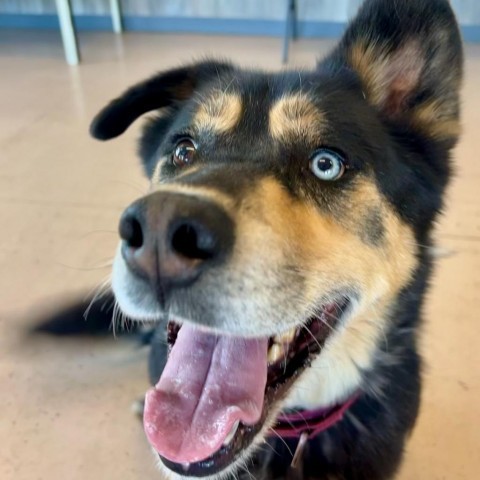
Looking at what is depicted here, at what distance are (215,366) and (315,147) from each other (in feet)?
1.45

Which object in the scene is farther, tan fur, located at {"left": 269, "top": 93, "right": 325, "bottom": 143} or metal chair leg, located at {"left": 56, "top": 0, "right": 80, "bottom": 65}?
metal chair leg, located at {"left": 56, "top": 0, "right": 80, "bottom": 65}

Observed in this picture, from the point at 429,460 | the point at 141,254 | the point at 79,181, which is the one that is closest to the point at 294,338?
the point at 141,254

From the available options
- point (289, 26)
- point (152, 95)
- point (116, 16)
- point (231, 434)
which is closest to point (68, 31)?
point (116, 16)

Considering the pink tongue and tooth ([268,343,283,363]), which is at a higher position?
tooth ([268,343,283,363])

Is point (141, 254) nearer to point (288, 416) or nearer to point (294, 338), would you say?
point (294, 338)

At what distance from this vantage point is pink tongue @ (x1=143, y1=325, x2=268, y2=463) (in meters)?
1.00

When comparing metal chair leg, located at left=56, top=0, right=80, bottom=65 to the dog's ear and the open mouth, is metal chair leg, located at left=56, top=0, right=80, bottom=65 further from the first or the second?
the open mouth

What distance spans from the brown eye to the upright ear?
39 cm

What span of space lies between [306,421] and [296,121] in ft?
2.05

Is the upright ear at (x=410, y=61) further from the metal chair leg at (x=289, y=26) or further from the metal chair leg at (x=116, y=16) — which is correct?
the metal chair leg at (x=116, y=16)

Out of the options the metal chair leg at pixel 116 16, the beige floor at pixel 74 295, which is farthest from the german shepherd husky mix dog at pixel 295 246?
the metal chair leg at pixel 116 16

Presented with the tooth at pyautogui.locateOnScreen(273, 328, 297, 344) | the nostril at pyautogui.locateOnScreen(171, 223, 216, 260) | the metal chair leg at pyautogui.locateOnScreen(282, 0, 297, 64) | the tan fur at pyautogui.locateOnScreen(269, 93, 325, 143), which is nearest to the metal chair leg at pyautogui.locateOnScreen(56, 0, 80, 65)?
the metal chair leg at pyautogui.locateOnScreen(282, 0, 297, 64)

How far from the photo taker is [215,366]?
1.08 metres

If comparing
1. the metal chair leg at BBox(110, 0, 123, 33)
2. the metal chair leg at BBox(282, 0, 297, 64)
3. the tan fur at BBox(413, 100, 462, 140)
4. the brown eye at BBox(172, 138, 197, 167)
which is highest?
the tan fur at BBox(413, 100, 462, 140)
